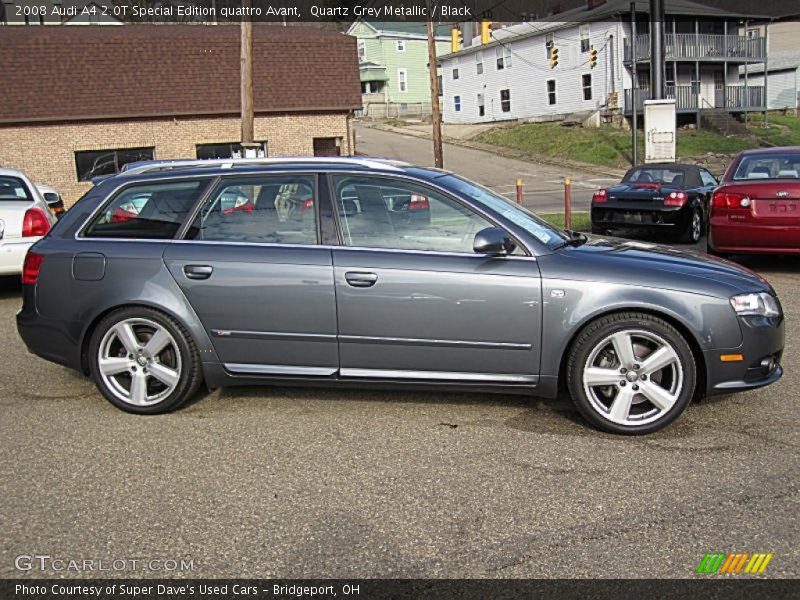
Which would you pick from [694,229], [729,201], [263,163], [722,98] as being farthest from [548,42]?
[263,163]

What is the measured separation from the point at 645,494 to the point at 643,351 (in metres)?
1.09

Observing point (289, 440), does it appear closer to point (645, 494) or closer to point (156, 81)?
point (645, 494)

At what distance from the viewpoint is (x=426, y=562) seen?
3246 mm

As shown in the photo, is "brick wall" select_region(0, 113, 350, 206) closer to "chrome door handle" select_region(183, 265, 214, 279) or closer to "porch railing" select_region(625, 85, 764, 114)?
"chrome door handle" select_region(183, 265, 214, 279)

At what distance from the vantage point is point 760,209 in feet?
30.3

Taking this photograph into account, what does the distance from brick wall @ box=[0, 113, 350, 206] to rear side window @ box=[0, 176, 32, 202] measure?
495 inches

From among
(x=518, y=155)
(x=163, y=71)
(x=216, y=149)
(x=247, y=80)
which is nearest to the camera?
(x=247, y=80)

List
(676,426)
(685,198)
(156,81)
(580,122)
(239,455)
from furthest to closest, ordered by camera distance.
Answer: (580,122) → (156,81) → (685,198) → (676,426) → (239,455)

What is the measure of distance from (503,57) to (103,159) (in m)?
34.5

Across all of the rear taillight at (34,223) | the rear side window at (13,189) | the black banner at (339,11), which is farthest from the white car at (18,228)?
the black banner at (339,11)

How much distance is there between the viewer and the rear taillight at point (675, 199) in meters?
12.6

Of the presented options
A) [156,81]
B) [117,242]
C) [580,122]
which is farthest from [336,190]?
[580,122]

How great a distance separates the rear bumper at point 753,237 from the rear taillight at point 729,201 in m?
0.15

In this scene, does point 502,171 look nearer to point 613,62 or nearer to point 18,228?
point 613,62
